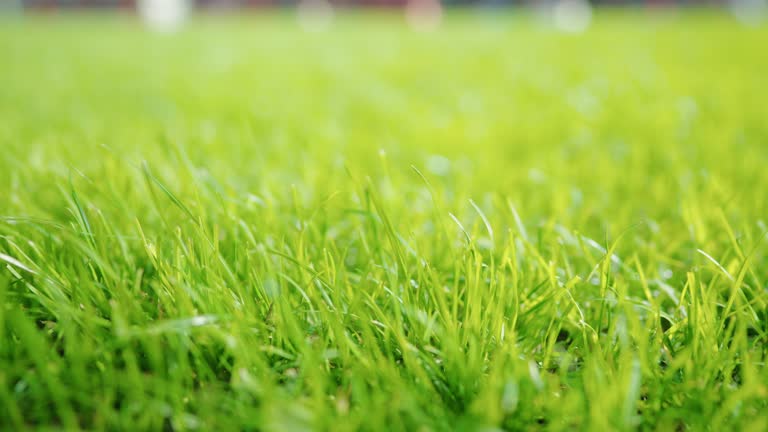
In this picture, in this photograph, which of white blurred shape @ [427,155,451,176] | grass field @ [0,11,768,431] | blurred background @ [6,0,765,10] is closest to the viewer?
grass field @ [0,11,768,431]

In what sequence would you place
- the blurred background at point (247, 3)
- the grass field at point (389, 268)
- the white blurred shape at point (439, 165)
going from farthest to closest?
the blurred background at point (247, 3) → the white blurred shape at point (439, 165) → the grass field at point (389, 268)

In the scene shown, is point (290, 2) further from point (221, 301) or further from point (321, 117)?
point (221, 301)

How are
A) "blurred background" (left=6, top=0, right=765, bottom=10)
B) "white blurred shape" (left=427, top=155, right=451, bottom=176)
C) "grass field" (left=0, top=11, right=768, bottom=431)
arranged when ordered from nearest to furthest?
"grass field" (left=0, top=11, right=768, bottom=431) → "white blurred shape" (left=427, top=155, right=451, bottom=176) → "blurred background" (left=6, top=0, right=765, bottom=10)

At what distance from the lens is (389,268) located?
91 centimetres

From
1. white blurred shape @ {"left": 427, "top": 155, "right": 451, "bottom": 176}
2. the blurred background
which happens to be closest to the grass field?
white blurred shape @ {"left": 427, "top": 155, "right": 451, "bottom": 176}

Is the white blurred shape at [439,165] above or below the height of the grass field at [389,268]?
below

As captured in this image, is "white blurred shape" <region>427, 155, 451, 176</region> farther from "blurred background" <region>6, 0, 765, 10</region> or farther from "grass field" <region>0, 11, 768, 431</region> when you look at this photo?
"blurred background" <region>6, 0, 765, 10</region>

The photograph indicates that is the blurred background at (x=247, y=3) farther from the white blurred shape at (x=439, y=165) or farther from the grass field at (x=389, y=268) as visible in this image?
the white blurred shape at (x=439, y=165)

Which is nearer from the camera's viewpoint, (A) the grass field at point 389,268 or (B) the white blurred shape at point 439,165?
(A) the grass field at point 389,268

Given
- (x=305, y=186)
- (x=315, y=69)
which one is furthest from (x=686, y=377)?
(x=315, y=69)

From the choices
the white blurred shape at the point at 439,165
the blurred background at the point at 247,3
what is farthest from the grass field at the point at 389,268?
the blurred background at the point at 247,3

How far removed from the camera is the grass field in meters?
0.66

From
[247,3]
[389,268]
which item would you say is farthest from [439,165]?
[247,3]

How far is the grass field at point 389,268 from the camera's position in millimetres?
661
